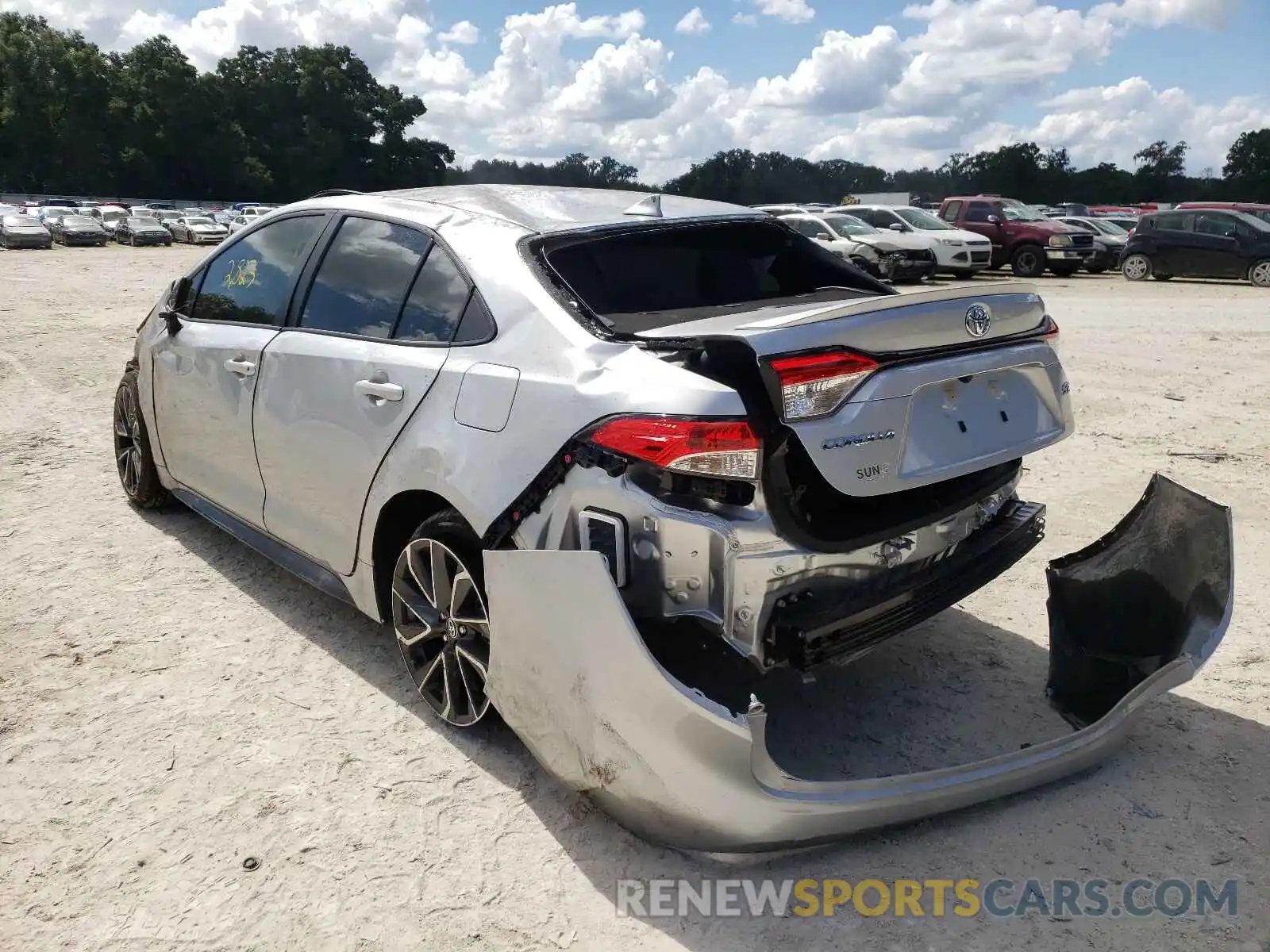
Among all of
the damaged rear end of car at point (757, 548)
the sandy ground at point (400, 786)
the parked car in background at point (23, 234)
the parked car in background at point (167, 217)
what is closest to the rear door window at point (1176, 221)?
the sandy ground at point (400, 786)

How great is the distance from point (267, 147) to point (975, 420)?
84.9 meters

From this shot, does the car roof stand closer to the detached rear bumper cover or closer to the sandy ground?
the detached rear bumper cover

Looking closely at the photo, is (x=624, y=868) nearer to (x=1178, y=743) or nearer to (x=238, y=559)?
(x=1178, y=743)

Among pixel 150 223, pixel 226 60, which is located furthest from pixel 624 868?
pixel 226 60

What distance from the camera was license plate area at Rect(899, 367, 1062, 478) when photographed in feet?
8.66

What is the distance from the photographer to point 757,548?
2420 millimetres

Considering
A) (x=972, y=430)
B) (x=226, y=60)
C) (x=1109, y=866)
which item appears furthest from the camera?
(x=226, y=60)

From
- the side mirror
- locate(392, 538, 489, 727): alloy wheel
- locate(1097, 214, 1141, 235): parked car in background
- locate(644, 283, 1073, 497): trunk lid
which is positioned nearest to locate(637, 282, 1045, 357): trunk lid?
locate(644, 283, 1073, 497): trunk lid

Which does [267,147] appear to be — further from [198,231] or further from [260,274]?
[260,274]

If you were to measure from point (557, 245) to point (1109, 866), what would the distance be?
7.74 feet

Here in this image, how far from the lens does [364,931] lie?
2.36 meters

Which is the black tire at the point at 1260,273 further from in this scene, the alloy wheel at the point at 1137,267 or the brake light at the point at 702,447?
the brake light at the point at 702,447

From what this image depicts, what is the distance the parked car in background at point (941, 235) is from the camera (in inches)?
807

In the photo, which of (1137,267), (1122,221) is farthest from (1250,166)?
(1137,267)
